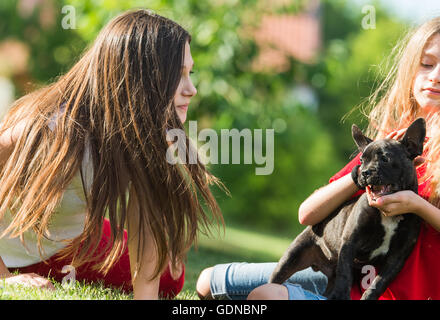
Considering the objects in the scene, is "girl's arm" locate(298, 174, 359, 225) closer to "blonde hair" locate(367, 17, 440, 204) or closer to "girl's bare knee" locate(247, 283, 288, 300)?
"blonde hair" locate(367, 17, 440, 204)

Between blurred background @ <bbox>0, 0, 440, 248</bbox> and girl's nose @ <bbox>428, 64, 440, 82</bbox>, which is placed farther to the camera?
blurred background @ <bbox>0, 0, 440, 248</bbox>

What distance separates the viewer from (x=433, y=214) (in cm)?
279

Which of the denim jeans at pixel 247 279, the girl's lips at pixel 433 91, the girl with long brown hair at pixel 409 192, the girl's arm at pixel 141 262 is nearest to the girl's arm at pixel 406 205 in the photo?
the girl with long brown hair at pixel 409 192

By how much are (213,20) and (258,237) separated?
565 cm

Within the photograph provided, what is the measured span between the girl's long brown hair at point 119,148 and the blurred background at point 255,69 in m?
1.57

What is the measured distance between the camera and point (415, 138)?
277 centimetres

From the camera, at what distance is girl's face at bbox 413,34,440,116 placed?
3182 millimetres

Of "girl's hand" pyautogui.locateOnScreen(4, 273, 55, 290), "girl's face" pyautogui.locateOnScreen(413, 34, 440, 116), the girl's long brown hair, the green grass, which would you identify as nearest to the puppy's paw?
the girl's long brown hair

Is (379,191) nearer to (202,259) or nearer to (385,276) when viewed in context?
(385,276)

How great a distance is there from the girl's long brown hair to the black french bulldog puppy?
0.74m

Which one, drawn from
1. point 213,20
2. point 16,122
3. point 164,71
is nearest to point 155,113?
point 164,71

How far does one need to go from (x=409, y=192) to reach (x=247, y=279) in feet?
4.90

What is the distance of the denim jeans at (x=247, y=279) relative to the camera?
3742 millimetres
